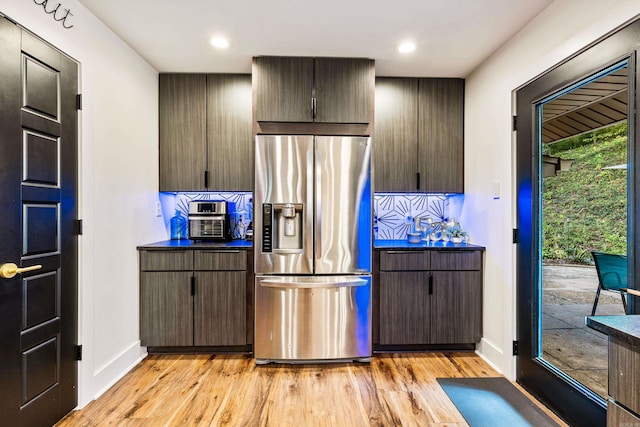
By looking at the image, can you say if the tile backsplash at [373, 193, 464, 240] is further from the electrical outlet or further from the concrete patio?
the concrete patio

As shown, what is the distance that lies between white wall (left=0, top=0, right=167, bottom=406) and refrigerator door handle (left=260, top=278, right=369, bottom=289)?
1.08 metres

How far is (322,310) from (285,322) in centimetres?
31

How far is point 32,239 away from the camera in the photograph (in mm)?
1688

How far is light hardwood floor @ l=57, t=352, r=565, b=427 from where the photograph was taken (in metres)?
1.91

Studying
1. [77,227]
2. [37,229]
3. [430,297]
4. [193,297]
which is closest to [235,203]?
[193,297]

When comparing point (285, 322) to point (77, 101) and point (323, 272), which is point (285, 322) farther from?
point (77, 101)

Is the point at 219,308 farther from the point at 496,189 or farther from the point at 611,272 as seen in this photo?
the point at 611,272

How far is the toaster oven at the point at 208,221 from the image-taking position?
2.92 m

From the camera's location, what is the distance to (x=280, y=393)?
2193 mm

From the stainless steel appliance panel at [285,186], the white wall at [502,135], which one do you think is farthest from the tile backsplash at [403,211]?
the stainless steel appliance panel at [285,186]

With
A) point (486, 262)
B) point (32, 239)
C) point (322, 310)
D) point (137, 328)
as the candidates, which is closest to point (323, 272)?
point (322, 310)

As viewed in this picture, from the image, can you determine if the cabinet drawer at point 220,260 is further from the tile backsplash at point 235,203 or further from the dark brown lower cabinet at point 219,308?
the tile backsplash at point 235,203

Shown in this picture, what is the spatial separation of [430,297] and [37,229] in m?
2.71

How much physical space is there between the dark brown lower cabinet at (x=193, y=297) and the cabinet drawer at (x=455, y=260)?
5.27ft
